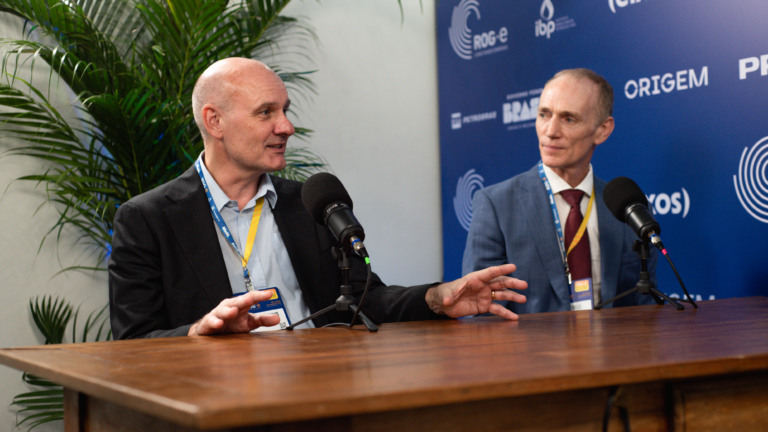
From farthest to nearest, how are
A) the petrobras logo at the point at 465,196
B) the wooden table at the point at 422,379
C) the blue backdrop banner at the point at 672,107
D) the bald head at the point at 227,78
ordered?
the petrobras logo at the point at 465,196, the blue backdrop banner at the point at 672,107, the bald head at the point at 227,78, the wooden table at the point at 422,379

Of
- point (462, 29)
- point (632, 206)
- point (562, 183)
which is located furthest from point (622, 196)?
point (462, 29)

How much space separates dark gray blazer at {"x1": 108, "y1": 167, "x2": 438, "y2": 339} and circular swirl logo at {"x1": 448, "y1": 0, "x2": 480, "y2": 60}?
309 centimetres

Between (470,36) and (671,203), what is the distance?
6.62 ft

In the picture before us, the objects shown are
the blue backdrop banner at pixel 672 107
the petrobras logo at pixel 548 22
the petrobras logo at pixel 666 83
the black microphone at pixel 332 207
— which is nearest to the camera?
the black microphone at pixel 332 207

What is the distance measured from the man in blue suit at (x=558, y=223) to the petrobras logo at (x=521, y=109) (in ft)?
4.61

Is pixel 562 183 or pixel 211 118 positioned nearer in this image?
pixel 211 118

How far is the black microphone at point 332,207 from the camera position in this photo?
1.95 m

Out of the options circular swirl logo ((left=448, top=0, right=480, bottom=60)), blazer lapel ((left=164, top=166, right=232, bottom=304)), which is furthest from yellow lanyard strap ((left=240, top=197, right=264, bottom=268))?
circular swirl logo ((left=448, top=0, right=480, bottom=60))

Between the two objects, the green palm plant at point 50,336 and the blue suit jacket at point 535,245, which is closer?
the blue suit jacket at point 535,245

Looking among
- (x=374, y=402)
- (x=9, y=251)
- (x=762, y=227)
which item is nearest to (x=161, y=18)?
(x=9, y=251)

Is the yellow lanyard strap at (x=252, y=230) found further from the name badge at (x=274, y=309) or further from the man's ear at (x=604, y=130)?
the man's ear at (x=604, y=130)

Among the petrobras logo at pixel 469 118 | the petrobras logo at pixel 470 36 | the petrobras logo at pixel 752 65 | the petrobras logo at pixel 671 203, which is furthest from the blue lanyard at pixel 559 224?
the petrobras logo at pixel 470 36

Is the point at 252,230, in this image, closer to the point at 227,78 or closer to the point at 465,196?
the point at 227,78

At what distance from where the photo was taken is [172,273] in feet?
7.99
